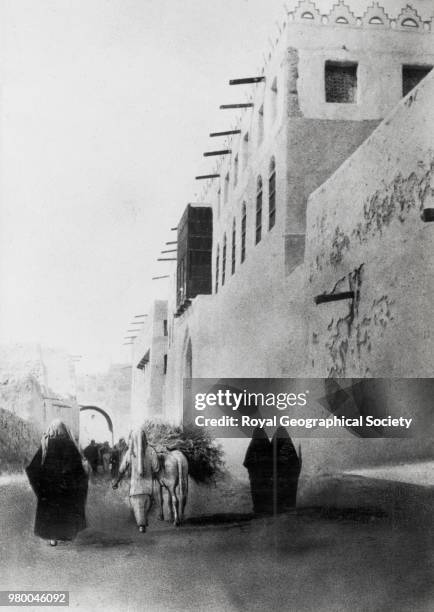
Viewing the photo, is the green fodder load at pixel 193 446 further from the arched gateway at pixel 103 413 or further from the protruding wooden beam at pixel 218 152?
the protruding wooden beam at pixel 218 152

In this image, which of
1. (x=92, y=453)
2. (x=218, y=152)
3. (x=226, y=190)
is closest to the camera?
(x=92, y=453)

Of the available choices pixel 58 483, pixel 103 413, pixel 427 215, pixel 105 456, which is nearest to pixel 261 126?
pixel 427 215

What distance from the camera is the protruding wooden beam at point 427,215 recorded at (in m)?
4.81

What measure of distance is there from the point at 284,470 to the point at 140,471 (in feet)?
3.16

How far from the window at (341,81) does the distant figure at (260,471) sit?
302 cm

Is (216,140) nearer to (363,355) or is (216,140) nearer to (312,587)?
(363,355)

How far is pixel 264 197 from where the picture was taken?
664cm

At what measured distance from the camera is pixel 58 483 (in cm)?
534

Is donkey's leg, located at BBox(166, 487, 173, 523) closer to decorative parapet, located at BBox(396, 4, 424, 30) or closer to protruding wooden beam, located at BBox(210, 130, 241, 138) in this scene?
protruding wooden beam, located at BBox(210, 130, 241, 138)

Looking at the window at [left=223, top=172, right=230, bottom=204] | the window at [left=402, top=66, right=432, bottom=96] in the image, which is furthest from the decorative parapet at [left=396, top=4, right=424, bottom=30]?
the window at [left=223, top=172, right=230, bottom=204]

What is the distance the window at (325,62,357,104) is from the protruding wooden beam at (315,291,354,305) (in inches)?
76.1

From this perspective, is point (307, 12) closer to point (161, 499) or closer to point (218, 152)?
point (218, 152)

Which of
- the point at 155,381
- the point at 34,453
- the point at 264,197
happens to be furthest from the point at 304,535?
the point at 264,197
